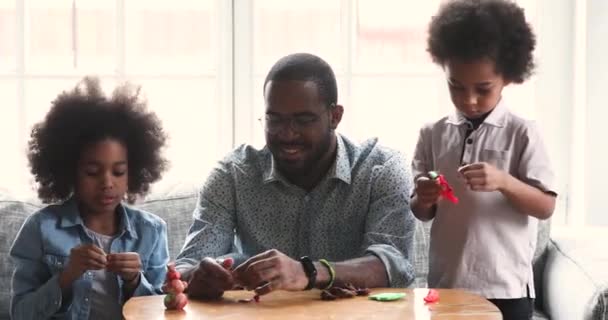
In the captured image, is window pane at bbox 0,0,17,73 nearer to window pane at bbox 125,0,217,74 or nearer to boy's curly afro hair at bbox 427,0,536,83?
window pane at bbox 125,0,217,74

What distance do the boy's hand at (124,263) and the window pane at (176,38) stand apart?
1.27 meters

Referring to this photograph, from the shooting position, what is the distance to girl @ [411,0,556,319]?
8.61 ft

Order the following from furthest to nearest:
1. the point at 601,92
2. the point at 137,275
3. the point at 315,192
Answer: the point at 601,92
the point at 315,192
the point at 137,275

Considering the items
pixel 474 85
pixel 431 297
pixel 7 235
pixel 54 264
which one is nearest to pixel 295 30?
pixel 7 235

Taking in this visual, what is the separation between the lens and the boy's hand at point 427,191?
257 centimetres

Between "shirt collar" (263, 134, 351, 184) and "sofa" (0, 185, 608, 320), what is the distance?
59cm

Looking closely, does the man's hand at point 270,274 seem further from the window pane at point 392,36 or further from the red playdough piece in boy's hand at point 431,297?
the window pane at point 392,36

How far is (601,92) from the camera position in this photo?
3.63m

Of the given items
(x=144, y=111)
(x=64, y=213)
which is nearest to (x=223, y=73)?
(x=144, y=111)

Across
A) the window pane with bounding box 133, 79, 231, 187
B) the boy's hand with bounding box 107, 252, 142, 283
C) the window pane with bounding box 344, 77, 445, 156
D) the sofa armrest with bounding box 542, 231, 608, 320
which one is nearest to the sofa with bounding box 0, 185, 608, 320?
the sofa armrest with bounding box 542, 231, 608, 320

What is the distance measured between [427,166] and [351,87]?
1047 mm

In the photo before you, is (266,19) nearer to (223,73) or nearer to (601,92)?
(223,73)

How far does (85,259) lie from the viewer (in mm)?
2572

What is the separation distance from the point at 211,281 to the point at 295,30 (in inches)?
61.8
